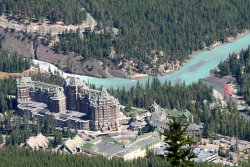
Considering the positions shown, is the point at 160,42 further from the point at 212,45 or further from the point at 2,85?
the point at 2,85

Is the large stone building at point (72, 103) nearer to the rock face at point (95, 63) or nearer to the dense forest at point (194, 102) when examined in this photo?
the dense forest at point (194, 102)

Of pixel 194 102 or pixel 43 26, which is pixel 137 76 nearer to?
pixel 43 26

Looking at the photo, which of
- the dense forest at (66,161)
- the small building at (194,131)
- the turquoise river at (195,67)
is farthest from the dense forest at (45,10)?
the dense forest at (66,161)

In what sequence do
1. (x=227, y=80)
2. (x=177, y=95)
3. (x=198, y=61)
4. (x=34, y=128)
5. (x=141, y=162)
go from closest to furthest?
(x=141, y=162) < (x=34, y=128) < (x=177, y=95) < (x=227, y=80) < (x=198, y=61)

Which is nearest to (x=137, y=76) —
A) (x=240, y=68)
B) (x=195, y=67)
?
(x=195, y=67)

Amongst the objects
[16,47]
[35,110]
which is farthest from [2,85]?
[16,47]

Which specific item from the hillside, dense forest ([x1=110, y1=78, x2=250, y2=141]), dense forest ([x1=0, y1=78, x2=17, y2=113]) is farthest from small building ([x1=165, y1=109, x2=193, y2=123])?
the hillside
